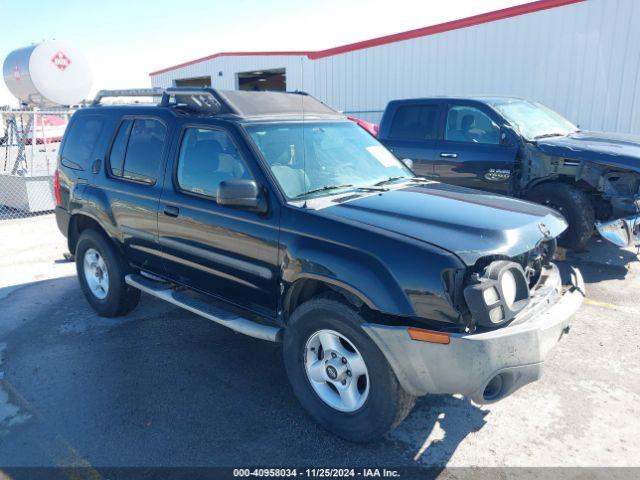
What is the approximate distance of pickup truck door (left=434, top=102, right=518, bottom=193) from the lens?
22.1 feet

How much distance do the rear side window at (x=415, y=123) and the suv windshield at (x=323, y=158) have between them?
3.37 meters

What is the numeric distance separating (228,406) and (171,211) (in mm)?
1557

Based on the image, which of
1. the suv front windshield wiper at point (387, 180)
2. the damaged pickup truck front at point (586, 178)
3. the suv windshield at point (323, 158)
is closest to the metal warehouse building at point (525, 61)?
the damaged pickup truck front at point (586, 178)

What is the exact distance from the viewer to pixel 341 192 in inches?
140

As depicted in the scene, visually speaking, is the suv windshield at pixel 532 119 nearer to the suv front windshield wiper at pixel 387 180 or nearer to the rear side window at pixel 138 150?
the suv front windshield wiper at pixel 387 180

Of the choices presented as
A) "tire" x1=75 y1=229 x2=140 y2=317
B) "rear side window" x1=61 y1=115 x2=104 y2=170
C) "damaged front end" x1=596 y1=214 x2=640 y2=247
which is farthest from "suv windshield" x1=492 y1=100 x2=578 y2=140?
"tire" x1=75 y1=229 x2=140 y2=317

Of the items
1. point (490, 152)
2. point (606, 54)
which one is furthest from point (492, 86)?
point (490, 152)

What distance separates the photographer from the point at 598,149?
241 inches

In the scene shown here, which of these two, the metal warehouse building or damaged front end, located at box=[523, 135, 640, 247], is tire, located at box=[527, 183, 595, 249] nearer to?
damaged front end, located at box=[523, 135, 640, 247]

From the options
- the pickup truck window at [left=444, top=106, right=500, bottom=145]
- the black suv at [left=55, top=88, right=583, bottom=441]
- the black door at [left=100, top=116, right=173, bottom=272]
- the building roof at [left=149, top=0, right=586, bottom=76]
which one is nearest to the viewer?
the black suv at [left=55, top=88, right=583, bottom=441]

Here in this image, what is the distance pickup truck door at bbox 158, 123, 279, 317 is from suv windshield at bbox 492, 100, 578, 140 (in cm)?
454

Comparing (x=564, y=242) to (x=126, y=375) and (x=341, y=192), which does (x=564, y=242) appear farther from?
(x=126, y=375)

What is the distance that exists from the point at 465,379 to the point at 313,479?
1.01m

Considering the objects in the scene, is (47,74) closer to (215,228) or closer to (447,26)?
(447,26)
